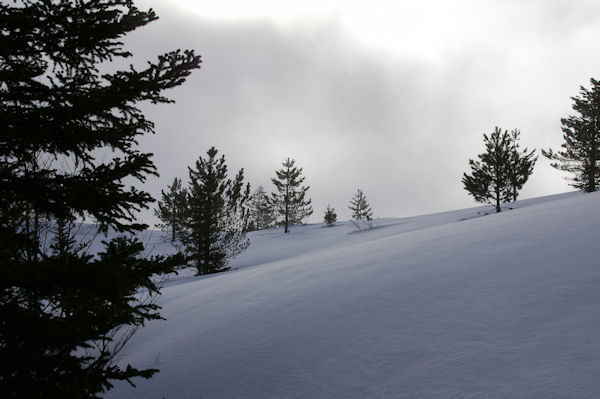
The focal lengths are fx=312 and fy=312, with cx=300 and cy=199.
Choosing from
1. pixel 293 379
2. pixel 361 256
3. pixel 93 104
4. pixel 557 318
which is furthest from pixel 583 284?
pixel 93 104

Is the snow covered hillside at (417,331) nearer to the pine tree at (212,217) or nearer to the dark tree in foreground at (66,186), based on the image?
the dark tree in foreground at (66,186)

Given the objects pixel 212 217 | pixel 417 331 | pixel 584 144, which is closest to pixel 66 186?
pixel 417 331

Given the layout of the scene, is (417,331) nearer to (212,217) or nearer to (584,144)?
(212,217)

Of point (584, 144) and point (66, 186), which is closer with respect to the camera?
point (66, 186)

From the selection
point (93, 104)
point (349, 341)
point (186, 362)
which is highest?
point (93, 104)

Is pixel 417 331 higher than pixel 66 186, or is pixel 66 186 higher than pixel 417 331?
pixel 66 186

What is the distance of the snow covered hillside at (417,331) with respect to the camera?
2.26 m

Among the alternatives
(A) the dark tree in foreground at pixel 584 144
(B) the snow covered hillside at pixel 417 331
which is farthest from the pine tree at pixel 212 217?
(A) the dark tree in foreground at pixel 584 144

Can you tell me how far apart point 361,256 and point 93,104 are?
5340mm

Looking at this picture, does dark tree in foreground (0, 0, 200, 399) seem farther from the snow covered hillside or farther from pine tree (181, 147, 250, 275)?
pine tree (181, 147, 250, 275)

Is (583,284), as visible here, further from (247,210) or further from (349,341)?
(247,210)

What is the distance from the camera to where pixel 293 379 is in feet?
9.17

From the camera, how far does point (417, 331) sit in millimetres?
2982

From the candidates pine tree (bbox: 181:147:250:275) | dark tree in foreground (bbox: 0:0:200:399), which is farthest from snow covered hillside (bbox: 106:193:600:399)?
pine tree (bbox: 181:147:250:275)
